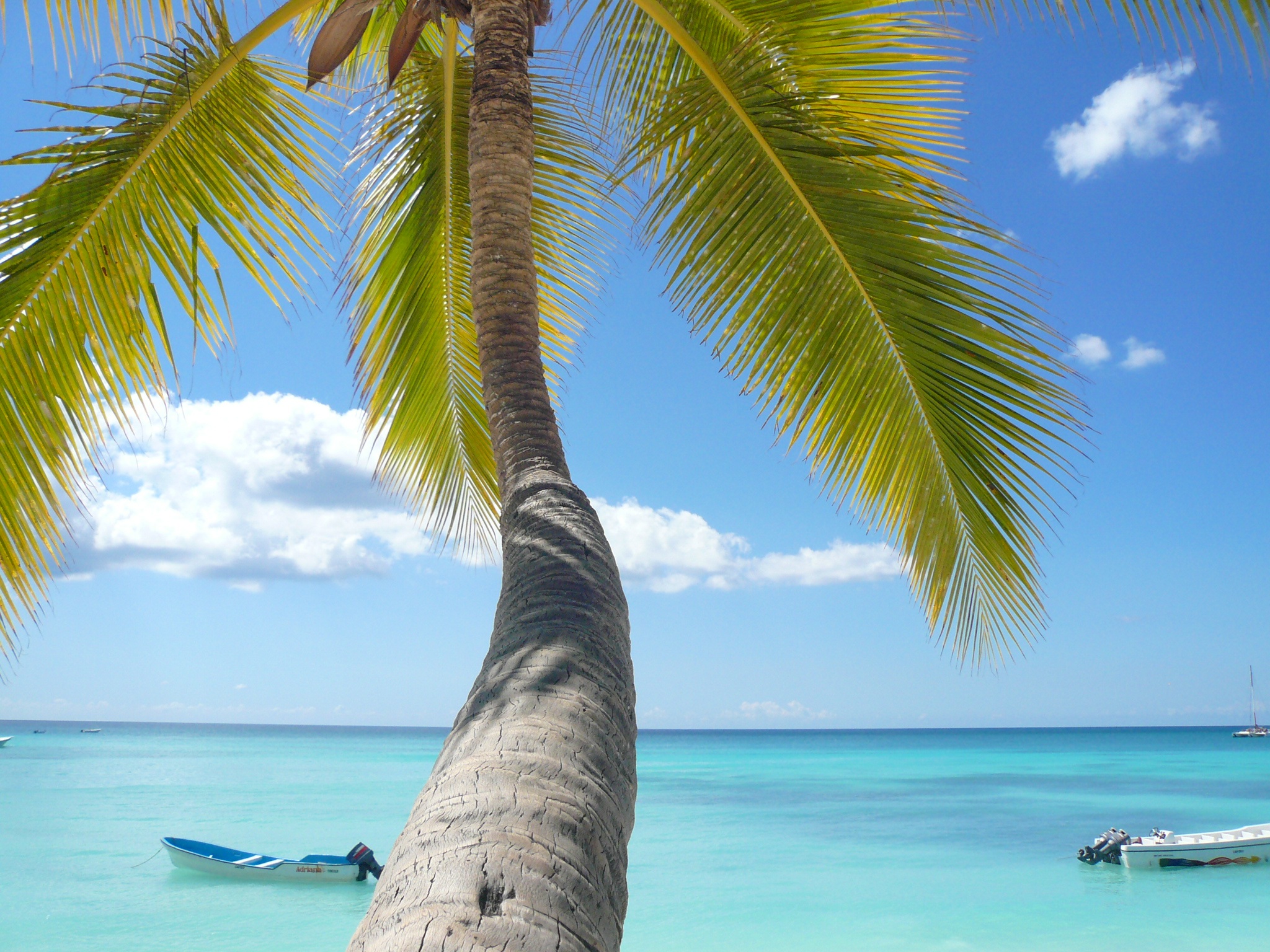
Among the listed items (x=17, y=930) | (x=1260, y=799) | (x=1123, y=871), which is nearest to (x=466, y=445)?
(x=17, y=930)

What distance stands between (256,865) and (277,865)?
13.7 inches

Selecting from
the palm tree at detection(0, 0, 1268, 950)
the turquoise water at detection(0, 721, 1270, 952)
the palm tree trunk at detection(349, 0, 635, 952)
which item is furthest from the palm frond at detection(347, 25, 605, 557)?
the turquoise water at detection(0, 721, 1270, 952)

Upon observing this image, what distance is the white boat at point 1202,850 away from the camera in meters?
16.0

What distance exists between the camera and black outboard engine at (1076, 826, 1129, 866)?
1717cm

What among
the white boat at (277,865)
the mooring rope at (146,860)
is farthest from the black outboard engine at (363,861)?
the mooring rope at (146,860)

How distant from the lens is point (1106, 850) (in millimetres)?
17375

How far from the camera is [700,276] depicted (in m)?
4.11

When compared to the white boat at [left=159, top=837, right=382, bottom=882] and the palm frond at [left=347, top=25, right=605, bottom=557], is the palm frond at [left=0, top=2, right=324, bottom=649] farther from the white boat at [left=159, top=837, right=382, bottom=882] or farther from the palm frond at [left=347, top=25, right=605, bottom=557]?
the white boat at [left=159, top=837, right=382, bottom=882]

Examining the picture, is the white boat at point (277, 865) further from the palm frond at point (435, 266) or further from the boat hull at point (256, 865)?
the palm frond at point (435, 266)

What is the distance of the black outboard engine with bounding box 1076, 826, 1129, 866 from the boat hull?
562 inches

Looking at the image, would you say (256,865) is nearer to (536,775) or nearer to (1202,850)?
(536,775)

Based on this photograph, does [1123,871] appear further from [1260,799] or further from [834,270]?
[1260,799]

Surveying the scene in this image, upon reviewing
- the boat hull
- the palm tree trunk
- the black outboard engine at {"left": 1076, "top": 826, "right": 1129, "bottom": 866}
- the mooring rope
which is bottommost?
the mooring rope

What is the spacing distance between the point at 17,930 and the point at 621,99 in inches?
621
